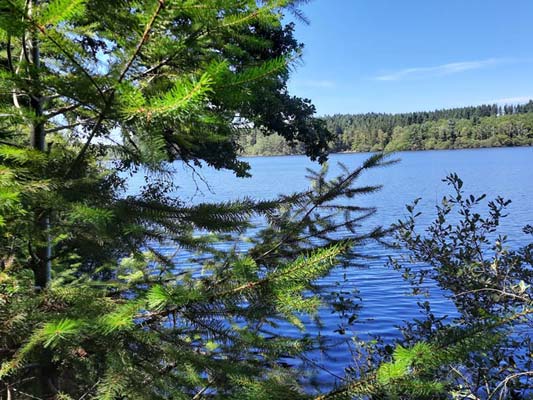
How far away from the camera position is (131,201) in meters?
2.16

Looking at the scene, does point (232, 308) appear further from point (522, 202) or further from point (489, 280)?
point (522, 202)

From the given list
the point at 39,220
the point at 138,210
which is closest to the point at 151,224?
the point at 138,210

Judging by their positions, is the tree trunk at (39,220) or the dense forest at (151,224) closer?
the dense forest at (151,224)

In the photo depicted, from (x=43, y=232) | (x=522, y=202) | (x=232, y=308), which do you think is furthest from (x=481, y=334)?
(x=522, y=202)

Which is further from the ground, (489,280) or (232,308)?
(232,308)

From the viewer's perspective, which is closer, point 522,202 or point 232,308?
point 232,308

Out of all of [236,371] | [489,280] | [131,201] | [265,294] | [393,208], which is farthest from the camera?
[393,208]

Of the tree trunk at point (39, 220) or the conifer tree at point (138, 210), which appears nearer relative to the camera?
the conifer tree at point (138, 210)

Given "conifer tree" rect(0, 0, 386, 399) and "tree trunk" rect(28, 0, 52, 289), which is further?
"tree trunk" rect(28, 0, 52, 289)

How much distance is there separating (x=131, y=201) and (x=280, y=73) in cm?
112

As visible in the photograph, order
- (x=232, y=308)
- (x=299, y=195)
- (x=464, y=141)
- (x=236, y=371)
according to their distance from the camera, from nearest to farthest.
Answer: (x=232, y=308), (x=236, y=371), (x=299, y=195), (x=464, y=141)

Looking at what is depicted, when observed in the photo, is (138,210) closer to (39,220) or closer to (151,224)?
(151,224)

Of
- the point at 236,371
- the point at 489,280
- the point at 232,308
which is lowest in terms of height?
the point at 489,280

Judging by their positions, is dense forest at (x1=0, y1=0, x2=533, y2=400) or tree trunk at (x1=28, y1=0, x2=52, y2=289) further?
tree trunk at (x1=28, y1=0, x2=52, y2=289)
